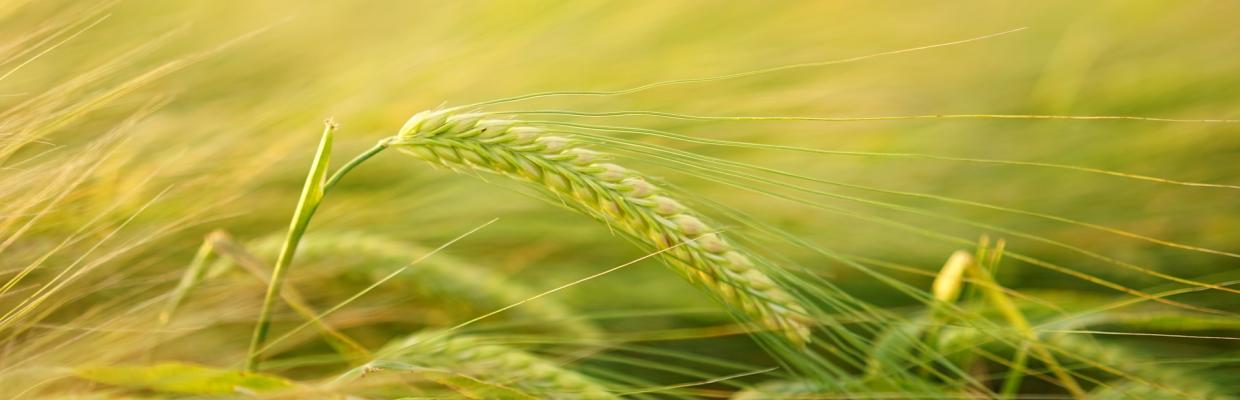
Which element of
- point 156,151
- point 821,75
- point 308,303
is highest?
point 821,75

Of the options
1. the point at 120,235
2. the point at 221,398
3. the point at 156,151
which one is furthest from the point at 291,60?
the point at 221,398

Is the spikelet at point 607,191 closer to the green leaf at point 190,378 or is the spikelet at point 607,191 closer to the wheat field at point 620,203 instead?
the wheat field at point 620,203

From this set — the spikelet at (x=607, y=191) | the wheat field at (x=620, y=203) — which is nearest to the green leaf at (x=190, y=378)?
the wheat field at (x=620, y=203)

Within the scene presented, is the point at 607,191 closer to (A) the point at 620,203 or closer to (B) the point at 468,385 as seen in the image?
(A) the point at 620,203

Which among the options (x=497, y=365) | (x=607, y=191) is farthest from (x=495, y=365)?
(x=607, y=191)

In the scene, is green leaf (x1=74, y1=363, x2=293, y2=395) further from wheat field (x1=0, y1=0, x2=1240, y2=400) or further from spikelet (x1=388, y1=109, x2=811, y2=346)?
spikelet (x1=388, y1=109, x2=811, y2=346)

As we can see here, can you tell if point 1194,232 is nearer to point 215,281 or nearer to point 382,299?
point 382,299
